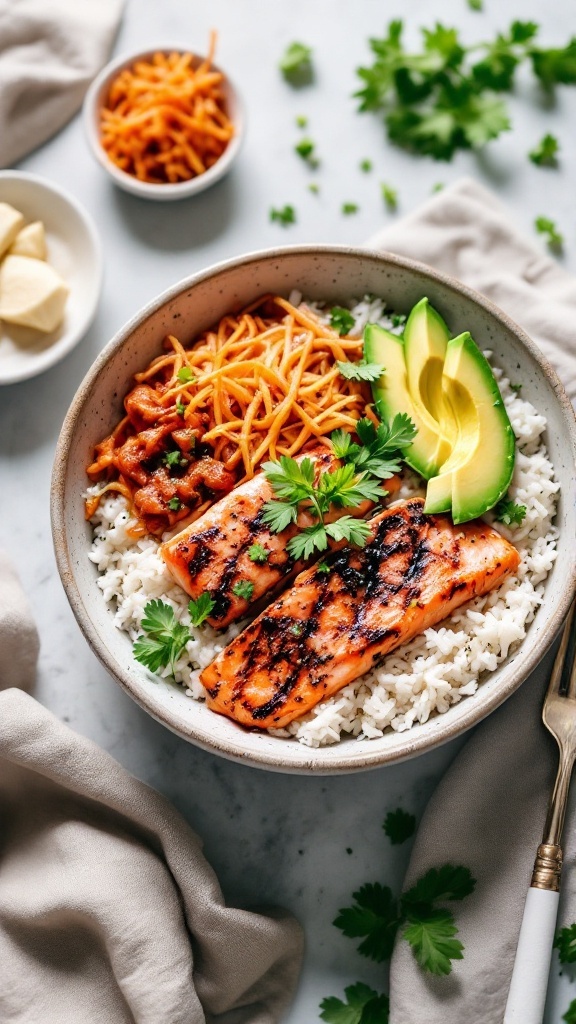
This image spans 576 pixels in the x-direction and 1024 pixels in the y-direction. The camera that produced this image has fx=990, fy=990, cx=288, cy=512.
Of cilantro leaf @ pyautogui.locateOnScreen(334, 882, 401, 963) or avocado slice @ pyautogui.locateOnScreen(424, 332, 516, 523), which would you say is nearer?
avocado slice @ pyautogui.locateOnScreen(424, 332, 516, 523)

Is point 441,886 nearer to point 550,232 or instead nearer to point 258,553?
point 258,553

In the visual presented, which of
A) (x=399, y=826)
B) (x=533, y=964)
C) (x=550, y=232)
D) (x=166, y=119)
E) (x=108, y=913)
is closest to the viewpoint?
(x=533, y=964)

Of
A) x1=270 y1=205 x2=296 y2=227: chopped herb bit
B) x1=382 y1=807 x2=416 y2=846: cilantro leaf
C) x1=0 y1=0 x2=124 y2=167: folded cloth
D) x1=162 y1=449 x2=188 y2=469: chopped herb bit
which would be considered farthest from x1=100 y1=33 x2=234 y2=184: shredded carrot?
x1=382 y1=807 x2=416 y2=846: cilantro leaf

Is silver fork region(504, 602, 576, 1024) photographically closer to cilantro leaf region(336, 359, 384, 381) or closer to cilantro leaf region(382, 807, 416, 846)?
cilantro leaf region(382, 807, 416, 846)

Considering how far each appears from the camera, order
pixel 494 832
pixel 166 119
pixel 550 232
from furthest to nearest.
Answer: pixel 550 232 → pixel 166 119 → pixel 494 832

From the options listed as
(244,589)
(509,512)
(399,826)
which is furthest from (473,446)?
(399,826)

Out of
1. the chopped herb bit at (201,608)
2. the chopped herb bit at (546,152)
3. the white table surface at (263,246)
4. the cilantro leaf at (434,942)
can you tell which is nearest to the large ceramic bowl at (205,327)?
the chopped herb bit at (201,608)
